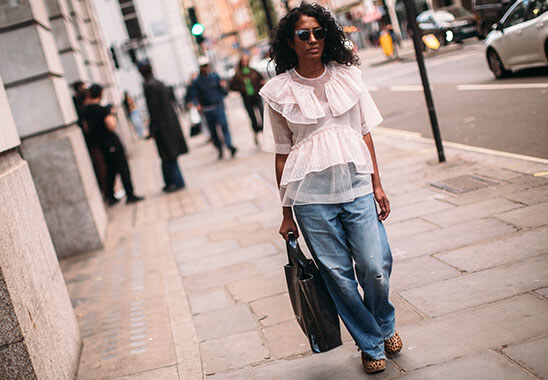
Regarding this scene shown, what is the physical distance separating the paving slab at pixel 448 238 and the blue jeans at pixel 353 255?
181cm

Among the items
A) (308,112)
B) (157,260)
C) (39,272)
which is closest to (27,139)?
(157,260)

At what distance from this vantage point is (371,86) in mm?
21156

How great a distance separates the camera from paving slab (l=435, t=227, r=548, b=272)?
4461mm

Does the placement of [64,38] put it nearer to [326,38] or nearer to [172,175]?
[172,175]

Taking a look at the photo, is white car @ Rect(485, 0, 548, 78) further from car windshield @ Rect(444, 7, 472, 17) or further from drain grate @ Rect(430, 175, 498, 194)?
car windshield @ Rect(444, 7, 472, 17)

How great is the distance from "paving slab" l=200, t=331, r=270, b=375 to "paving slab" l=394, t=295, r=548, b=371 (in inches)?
33.1

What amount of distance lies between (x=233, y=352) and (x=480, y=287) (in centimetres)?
155

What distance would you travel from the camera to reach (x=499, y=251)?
464cm

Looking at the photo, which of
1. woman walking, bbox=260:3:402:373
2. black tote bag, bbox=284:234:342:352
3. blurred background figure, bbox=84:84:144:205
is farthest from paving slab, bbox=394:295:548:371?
blurred background figure, bbox=84:84:144:205

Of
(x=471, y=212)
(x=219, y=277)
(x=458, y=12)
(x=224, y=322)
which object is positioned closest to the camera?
(x=224, y=322)

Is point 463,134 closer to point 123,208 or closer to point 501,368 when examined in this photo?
point 123,208

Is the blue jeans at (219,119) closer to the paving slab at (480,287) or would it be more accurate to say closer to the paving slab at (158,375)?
the paving slab at (480,287)

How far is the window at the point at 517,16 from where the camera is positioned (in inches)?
515

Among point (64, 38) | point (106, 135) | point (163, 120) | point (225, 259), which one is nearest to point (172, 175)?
point (163, 120)
